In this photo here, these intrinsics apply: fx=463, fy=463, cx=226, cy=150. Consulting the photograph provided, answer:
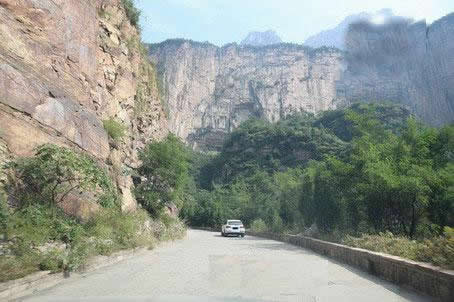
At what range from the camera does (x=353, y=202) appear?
23.3m

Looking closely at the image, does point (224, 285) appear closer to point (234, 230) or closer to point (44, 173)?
point (44, 173)

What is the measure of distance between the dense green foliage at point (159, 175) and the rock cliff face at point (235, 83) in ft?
412

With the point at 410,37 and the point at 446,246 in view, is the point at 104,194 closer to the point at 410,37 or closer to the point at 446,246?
the point at 446,246

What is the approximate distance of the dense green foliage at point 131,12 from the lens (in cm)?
3383

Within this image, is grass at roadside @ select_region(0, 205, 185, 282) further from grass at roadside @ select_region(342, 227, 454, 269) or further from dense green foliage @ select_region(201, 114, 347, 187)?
dense green foliage @ select_region(201, 114, 347, 187)

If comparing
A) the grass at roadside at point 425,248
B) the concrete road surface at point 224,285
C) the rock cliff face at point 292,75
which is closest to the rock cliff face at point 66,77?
the concrete road surface at point 224,285

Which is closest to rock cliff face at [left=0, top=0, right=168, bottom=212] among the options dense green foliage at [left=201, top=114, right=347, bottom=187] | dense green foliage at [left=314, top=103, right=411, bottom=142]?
dense green foliage at [left=201, top=114, right=347, bottom=187]

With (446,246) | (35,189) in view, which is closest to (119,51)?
(35,189)

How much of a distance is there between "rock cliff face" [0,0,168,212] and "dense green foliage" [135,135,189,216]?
4.79 feet

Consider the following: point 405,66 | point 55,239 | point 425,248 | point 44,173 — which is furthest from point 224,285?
point 405,66

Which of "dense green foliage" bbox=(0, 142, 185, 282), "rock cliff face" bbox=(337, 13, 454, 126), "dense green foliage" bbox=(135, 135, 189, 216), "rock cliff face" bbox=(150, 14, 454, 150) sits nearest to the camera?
"dense green foliage" bbox=(0, 142, 185, 282)

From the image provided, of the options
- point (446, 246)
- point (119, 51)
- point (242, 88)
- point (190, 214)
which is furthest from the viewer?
point (242, 88)

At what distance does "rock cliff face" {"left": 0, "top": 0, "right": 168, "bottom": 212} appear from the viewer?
53.4 ft

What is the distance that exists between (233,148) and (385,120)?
3854 centimetres
